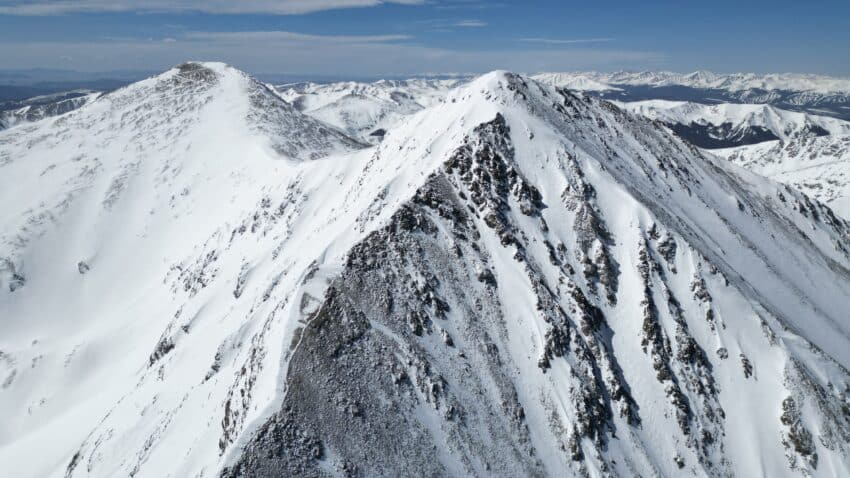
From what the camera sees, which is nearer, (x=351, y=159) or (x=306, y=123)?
(x=351, y=159)

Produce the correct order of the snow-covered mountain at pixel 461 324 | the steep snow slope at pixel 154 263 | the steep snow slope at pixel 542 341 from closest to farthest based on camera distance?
the steep snow slope at pixel 542 341, the snow-covered mountain at pixel 461 324, the steep snow slope at pixel 154 263

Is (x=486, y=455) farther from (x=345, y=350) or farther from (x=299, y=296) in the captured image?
(x=299, y=296)

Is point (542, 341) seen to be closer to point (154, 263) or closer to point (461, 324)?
point (461, 324)

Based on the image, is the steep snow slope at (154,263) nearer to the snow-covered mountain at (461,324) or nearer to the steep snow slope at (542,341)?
the snow-covered mountain at (461,324)

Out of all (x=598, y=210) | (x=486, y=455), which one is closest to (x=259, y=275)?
(x=486, y=455)

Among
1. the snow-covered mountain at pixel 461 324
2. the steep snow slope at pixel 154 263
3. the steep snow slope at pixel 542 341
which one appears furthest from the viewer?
the steep snow slope at pixel 154 263

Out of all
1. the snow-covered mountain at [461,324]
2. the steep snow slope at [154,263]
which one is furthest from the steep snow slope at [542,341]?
the steep snow slope at [154,263]

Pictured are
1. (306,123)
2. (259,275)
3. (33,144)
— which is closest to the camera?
(259,275)

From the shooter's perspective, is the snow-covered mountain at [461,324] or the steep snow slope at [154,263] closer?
the snow-covered mountain at [461,324]

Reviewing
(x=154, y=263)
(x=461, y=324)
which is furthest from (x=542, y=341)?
(x=154, y=263)
